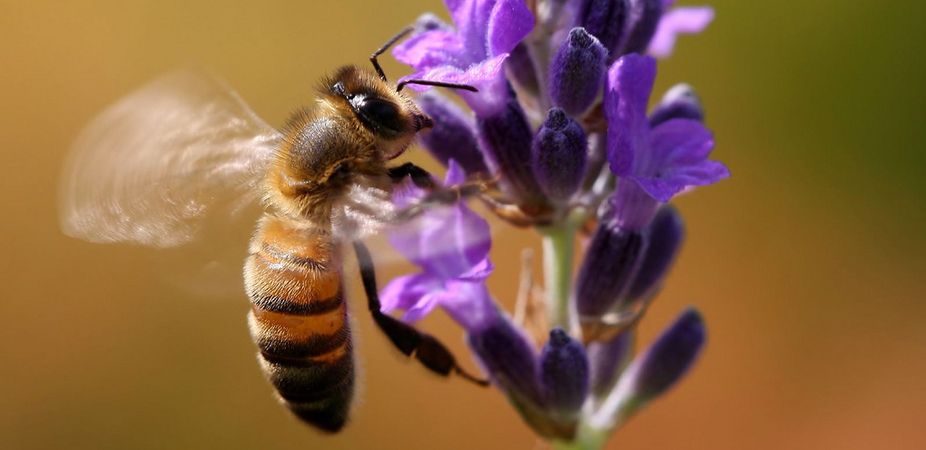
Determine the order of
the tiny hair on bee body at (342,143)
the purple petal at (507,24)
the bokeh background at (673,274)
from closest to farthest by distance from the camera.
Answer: the purple petal at (507,24)
the tiny hair on bee body at (342,143)
the bokeh background at (673,274)

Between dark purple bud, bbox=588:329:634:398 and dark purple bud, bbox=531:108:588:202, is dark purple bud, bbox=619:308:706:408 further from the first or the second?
dark purple bud, bbox=531:108:588:202

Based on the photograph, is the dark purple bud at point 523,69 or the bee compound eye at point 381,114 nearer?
the bee compound eye at point 381,114

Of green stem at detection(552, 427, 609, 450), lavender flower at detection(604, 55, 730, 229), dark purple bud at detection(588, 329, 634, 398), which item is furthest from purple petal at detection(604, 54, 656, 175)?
green stem at detection(552, 427, 609, 450)

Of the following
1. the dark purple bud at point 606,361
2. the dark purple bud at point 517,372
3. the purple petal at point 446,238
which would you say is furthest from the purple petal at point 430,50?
the dark purple bud at point 606,361

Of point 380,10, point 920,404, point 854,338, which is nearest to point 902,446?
point 920,404

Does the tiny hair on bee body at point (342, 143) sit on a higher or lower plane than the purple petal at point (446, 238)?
higher

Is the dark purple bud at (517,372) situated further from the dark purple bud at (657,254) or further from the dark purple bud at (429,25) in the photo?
the dark purple bud at (429,25)

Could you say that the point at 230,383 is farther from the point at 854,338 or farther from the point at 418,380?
the point at 854,338
